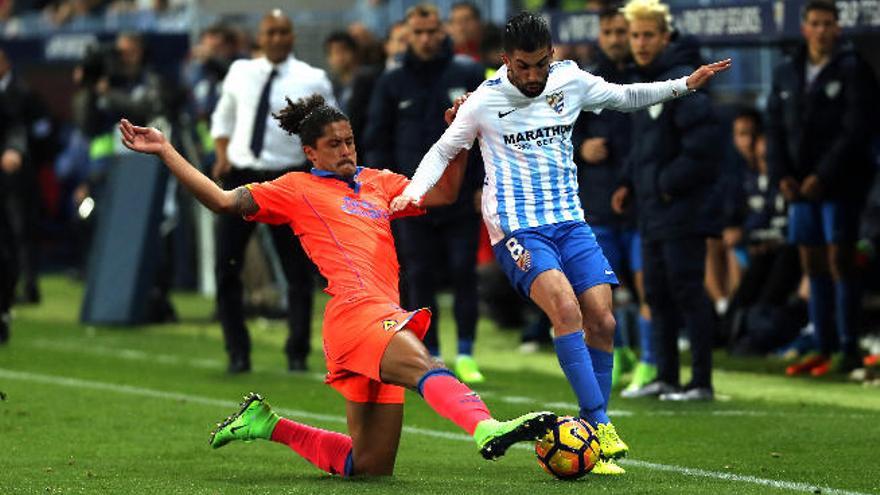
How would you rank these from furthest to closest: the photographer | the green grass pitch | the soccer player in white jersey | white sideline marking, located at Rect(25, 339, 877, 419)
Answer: the photographer < white sideline marking, located at Rect(25, 339, 877, 419) < the soccer player in white jersey < the green grass pitch

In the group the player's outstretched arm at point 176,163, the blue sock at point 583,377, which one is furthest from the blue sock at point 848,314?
the player's outstretched arm at point 176,163

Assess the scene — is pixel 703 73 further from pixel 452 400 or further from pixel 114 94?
pixel 114 94

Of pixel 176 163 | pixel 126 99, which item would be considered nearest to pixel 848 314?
pixel 176 163

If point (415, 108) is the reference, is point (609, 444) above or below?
below

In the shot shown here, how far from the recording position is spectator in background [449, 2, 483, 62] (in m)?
16.9

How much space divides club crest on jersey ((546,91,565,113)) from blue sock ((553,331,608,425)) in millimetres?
1079

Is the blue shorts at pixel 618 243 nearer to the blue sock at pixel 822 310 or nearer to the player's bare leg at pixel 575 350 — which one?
the blue sock at pixel 822 310

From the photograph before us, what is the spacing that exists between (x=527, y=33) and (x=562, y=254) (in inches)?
41.5

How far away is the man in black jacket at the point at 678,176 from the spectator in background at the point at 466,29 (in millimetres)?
5112

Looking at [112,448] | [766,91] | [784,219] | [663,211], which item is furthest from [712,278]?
[112,448]

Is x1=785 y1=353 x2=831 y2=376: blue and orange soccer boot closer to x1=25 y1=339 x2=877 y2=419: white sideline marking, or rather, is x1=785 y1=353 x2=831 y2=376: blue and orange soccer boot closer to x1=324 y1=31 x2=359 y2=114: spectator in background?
x1=25 y1=339 x2=877 y2=419: white sideline marking

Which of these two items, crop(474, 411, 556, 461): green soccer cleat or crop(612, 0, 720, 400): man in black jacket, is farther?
crop(612, 0, 720, 400): man in black jacket

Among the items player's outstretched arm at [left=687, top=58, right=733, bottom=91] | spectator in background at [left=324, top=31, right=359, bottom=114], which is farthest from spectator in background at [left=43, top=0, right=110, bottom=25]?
player's outstretched arm at [left=687, top=58, right=733, bottom=91]

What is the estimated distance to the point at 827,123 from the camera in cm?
1309
